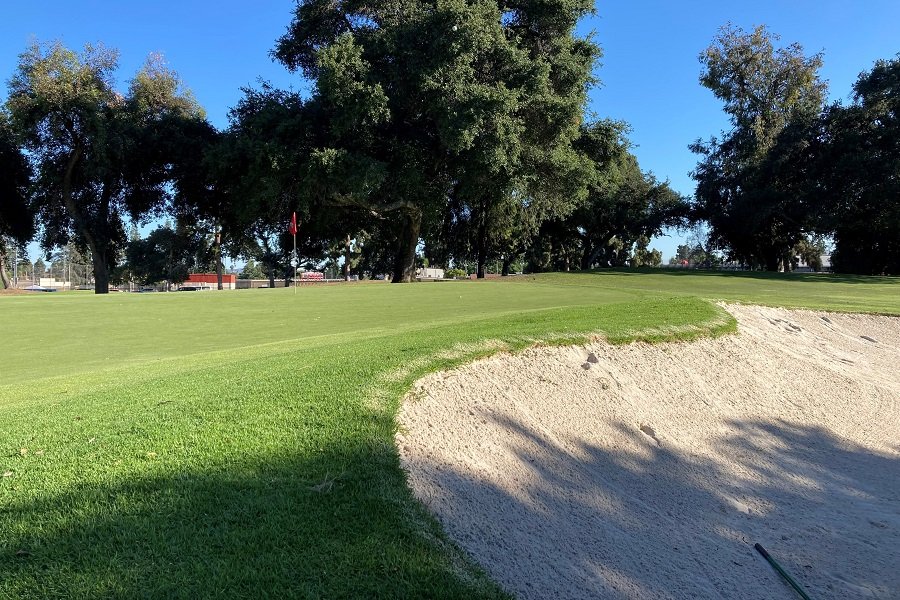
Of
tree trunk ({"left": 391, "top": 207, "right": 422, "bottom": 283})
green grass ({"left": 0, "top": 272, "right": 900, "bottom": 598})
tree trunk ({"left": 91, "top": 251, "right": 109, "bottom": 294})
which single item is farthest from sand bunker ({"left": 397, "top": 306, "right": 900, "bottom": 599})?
tree trunk ({"left": 91, "top": 251, "right": 109, "bottom": 294})

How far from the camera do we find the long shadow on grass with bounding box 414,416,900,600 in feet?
12.4

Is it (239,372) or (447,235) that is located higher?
(447,235)

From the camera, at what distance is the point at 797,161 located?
41.3 m

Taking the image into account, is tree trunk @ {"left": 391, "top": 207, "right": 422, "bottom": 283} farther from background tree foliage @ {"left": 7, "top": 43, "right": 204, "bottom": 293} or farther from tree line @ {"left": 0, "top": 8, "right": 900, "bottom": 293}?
background tree foliage @ {"left": 7, "top": 43, "right": 204, "bottom": 293}

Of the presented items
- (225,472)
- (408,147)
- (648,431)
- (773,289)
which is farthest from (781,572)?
(408,147)

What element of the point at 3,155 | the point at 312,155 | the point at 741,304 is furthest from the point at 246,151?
the point at 741,304

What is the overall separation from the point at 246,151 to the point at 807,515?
1126 inches

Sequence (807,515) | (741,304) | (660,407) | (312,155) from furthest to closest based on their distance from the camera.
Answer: (312,155) → (741,304) → (660,407) → (807,515)

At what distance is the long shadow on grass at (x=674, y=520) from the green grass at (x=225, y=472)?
2.06 ft

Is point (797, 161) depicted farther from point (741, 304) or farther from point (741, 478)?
point (741, 478)

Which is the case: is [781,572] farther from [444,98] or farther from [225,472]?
[444,98]

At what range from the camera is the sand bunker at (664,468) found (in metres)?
4.02

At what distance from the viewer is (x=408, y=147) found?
2936 centimetres

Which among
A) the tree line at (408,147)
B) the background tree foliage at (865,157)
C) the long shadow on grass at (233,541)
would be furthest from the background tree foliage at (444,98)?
the long shadow on grass at (233,541)
